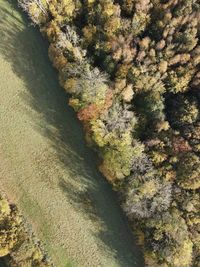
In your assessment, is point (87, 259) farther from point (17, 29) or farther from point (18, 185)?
point (17, 29)

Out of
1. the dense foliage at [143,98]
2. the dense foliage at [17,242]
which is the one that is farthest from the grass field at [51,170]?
the dense foliage at [143,98]

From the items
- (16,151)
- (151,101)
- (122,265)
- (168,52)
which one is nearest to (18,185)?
(16,151)

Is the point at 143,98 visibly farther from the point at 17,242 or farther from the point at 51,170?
the point at 17,242

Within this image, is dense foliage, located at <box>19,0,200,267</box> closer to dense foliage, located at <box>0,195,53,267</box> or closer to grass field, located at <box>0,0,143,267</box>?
grass field, located at <box>0,0,143,267</box>

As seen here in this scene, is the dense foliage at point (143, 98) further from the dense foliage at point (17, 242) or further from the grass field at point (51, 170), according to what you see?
the dense foliage at point (17, 242)

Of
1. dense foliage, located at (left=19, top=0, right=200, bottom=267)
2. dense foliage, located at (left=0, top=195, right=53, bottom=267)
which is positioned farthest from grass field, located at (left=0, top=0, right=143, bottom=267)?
dense foliage, located at (left=19, top=0, right=200, bottom=267)

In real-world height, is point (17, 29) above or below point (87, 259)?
above
